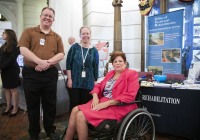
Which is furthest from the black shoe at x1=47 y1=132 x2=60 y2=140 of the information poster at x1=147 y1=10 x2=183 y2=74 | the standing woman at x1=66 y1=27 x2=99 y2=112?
the information poster at x1=147 y1=10 x2=183 y2=74

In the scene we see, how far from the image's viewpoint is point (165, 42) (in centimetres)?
373

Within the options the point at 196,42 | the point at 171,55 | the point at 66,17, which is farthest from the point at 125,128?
the point at 66,17

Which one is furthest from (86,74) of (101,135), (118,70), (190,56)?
(190,56)

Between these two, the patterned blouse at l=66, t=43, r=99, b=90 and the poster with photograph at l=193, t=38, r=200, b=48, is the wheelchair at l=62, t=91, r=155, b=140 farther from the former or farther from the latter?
the poster with photograph at l=193, t=38, r=200, b=48

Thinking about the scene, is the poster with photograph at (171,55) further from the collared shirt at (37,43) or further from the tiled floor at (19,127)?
the collared shirt at (37,43)

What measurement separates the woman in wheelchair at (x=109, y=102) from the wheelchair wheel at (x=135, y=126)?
0.10 m

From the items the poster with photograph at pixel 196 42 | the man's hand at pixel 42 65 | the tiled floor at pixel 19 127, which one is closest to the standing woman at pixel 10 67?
the tiled floor at pixel 19 127

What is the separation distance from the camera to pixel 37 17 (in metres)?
9.60

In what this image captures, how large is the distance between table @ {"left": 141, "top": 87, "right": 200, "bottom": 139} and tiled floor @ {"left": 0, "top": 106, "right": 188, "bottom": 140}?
23cm

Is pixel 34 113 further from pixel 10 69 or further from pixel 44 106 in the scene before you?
pixel 10 69

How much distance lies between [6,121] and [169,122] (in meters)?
2.33

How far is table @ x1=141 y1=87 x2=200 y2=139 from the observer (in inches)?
87.7

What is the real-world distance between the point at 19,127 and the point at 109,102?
1673mm

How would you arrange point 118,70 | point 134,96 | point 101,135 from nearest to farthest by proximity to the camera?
point 101,135
point 134,96
point 118,70
